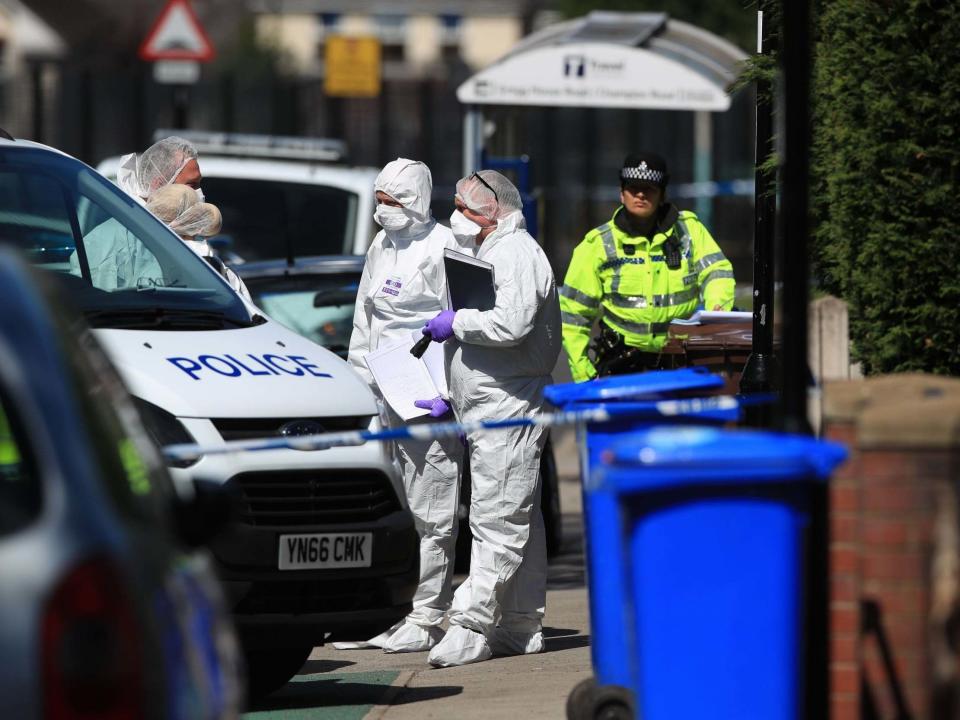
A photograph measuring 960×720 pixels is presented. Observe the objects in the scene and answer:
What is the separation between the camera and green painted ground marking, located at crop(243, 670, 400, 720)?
7.11 meters

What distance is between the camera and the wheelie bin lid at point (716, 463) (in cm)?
A: 468

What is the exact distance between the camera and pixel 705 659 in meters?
4.79

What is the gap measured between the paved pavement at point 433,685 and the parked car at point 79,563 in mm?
2822

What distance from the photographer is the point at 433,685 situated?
306 inches

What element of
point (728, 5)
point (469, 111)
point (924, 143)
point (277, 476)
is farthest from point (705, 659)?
point (728, 5)

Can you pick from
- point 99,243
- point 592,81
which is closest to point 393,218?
point 99,243

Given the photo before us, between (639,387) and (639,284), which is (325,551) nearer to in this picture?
(639,387)

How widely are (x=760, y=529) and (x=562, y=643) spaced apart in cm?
404

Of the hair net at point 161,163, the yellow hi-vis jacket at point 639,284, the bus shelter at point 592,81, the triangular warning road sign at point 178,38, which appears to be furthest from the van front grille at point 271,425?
the triangular warning road sign at point 178,38

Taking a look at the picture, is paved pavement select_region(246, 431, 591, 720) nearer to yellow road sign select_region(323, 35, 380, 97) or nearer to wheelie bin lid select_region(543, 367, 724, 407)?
wheelie bin lid select_region(543, 367, 724, 407)

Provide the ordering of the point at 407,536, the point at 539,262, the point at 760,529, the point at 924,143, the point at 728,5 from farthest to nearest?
the point at 728,5 → the point at 924,143 → the point at 539,262 → the point at 407,536 → the point at 760,529

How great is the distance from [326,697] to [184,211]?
2837 millimetres

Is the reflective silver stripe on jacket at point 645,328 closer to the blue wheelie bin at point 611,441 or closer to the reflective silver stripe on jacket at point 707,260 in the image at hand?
the reflective silver stripe on jacket at point 707,260

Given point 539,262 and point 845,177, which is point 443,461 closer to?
point 539,262
